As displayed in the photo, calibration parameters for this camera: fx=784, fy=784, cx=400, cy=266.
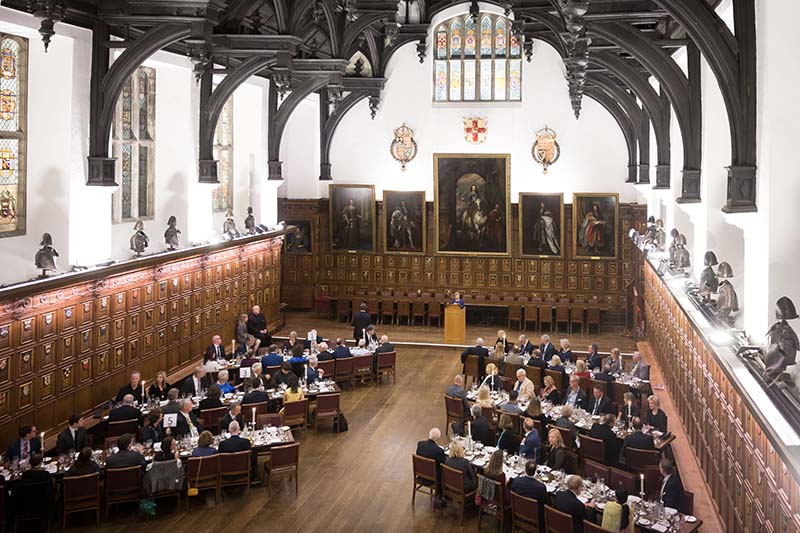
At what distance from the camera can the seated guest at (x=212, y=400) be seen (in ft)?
43.8

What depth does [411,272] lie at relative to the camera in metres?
25.0

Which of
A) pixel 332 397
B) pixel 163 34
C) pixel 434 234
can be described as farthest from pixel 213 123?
pixel 434 234

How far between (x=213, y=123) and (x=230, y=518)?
32.6ft

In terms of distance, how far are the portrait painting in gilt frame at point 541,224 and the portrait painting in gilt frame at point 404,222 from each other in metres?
3.11

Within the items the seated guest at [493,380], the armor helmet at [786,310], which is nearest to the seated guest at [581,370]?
the seated guest at [493,380]

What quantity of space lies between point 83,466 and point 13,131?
17.8 ft

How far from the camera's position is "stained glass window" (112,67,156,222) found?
617 inches

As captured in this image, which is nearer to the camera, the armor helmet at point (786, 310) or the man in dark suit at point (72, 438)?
the armor helmet at point (786, 310)

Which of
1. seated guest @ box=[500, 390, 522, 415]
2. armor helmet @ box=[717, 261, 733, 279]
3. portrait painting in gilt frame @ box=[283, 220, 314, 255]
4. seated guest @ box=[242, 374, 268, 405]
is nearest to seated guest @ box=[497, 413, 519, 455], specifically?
seated guest @ box=[500, 390, 522, 415]

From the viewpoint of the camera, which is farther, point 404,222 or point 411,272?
point 411,272

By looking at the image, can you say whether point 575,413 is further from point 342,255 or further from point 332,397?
point 342,255

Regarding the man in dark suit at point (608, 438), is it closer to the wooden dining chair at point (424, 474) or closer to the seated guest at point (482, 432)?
the seated guest at point (482, 432)

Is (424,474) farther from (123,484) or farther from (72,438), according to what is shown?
(72,438)

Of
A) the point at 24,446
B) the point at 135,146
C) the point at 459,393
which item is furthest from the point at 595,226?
the point at 24,446
